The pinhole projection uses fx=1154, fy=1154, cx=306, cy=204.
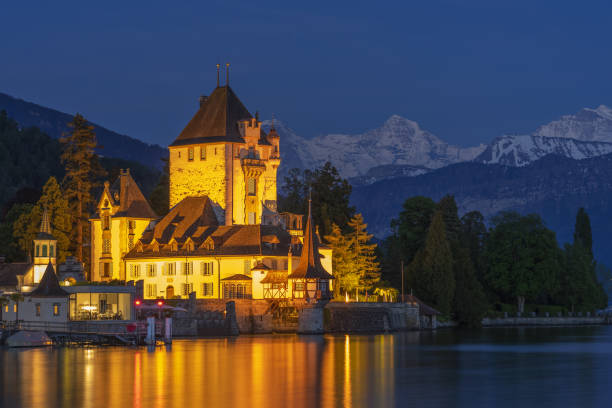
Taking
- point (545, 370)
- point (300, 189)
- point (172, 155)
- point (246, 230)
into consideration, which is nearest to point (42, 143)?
point (300, 189)

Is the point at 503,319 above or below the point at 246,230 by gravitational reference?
below

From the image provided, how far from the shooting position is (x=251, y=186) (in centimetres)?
11100

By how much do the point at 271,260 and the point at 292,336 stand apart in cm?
902

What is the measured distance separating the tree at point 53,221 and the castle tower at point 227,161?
1117 centimetres

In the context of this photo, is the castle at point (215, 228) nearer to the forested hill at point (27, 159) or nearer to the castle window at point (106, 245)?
the castle window at point (106, 245)

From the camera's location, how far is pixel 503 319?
132 meters

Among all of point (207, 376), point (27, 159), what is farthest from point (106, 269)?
point (27, 159)

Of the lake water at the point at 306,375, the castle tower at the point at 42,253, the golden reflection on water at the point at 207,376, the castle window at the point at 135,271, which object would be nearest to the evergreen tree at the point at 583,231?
the castle window at the point at 135,271

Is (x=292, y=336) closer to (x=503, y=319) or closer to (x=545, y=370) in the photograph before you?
(x=545, y=370)

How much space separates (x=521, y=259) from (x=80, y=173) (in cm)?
5110

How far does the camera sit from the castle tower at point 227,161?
109625 millimetres

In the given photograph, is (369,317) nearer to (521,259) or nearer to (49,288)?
(49,288)

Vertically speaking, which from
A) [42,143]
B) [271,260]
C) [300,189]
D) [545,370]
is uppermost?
[42,143]

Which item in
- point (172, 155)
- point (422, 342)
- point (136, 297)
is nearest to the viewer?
point (422, 342)
